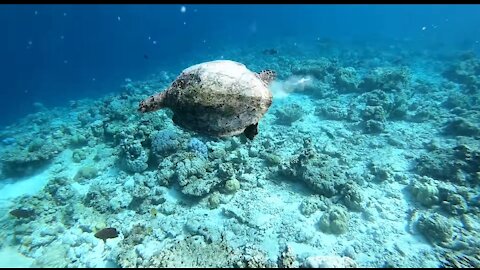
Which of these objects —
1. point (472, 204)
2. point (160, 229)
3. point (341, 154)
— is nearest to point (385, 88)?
point (341, 154)

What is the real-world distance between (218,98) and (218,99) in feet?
0.05

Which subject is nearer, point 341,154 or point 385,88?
point 341,154

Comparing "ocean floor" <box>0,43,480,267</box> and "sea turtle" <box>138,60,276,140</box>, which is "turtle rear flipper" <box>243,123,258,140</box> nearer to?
"sea turtle" <box>138,60,276,140</box>

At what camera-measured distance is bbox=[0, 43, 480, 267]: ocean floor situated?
7.04 meters

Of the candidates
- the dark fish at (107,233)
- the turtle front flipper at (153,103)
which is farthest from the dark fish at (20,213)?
the turtle front flipper at (153,103)

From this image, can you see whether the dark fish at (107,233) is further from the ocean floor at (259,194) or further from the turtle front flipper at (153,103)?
the turtle front flipper at (153,103)

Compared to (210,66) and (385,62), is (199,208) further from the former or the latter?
(385,62)

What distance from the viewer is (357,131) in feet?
41.5

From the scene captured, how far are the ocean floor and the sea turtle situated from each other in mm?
A: 3206

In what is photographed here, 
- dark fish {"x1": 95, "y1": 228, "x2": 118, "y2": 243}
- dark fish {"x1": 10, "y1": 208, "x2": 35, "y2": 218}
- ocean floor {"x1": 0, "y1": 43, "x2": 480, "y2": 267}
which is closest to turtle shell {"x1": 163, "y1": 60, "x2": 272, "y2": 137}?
ocean floor {"x1": 0, "y1": 43, "x2": 480, "y2": 267}

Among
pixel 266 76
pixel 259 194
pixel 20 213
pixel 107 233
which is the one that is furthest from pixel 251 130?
pixel 20 213

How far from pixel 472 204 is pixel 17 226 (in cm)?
1346

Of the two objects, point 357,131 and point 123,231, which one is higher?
point 357,131

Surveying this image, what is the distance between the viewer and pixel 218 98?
15.0ft
